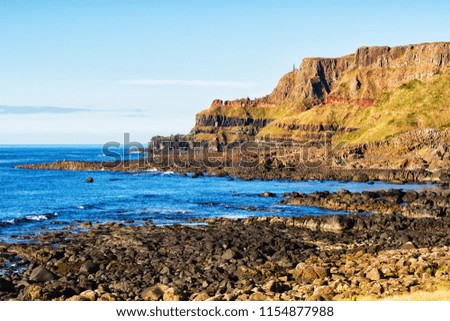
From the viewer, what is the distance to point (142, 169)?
423ft

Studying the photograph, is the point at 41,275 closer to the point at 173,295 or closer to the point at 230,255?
the point at 173,295

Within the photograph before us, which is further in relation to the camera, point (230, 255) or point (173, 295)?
point (230, 255)

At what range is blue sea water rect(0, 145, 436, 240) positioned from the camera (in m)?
52.9

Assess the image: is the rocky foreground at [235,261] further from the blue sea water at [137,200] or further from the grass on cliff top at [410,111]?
the grass on cliff top at [410,111]

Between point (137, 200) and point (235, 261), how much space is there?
40.1 metres

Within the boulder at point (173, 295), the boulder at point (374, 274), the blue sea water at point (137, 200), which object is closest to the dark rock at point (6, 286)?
the boulder at point (173, 295)

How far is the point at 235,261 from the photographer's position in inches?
1226

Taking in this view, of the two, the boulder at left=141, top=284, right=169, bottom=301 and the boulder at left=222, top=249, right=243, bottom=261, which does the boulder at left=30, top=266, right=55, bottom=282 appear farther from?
the boulder at left=222, top=249, right=243, bottom=261

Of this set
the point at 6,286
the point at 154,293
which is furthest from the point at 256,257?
the point at 6,286

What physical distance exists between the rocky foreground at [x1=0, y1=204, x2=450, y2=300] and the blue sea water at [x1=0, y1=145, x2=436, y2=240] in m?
Answer: 7.44

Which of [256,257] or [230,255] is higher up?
[230,255]

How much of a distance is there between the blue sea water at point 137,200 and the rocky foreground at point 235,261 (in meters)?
7.44

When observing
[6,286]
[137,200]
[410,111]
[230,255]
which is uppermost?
[410,111]
